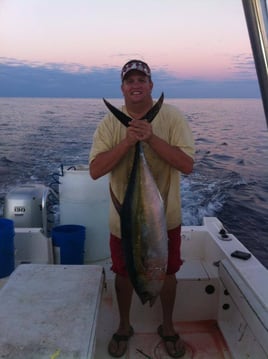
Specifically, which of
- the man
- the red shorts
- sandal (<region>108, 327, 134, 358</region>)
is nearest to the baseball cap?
the man

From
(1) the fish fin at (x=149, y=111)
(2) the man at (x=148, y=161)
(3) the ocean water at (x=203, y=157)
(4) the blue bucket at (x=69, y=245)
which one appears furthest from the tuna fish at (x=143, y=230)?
(3) the ocean water at (x=203, y=157)

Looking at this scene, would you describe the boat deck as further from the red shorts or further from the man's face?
the man's face

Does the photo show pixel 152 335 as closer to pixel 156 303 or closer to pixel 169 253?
pixel 156 303

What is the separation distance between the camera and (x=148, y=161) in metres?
2.23

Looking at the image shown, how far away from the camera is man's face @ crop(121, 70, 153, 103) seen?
2076 mm

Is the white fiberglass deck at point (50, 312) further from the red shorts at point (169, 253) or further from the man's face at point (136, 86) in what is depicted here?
the man's face at point (136, 86)

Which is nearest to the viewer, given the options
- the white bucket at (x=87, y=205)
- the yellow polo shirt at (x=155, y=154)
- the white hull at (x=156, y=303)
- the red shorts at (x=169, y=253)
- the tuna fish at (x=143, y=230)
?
the white hull at (x=156, y=303)

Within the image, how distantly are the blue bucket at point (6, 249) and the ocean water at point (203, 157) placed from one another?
3141mm

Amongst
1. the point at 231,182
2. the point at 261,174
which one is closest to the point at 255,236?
the point at 231,182

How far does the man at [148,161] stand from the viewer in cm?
207

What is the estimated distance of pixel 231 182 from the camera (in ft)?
29.7

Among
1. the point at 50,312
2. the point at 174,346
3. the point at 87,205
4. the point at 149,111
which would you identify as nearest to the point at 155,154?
the point at 149,111

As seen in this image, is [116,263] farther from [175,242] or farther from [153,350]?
[153,350]

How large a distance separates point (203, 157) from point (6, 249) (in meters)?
8.30
